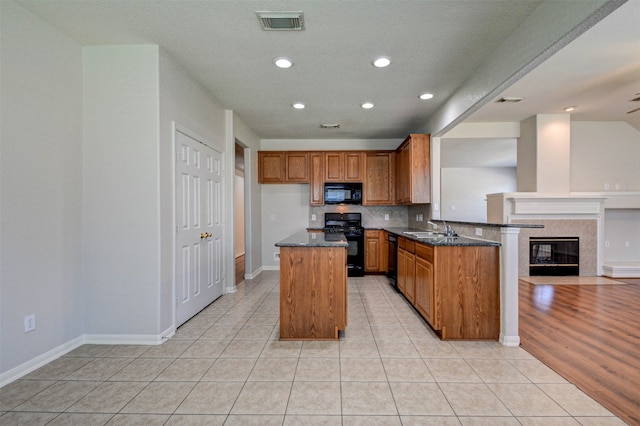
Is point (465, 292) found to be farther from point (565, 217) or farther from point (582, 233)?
point (582, 233)

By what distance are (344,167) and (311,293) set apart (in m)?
3.33

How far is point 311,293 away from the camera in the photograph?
2.69 meters

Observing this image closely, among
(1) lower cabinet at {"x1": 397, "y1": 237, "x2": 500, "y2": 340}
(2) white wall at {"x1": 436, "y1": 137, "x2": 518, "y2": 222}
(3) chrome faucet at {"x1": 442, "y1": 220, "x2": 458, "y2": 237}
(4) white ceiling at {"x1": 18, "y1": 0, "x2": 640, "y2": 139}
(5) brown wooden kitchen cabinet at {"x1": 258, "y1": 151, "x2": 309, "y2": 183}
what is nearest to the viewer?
(4) white ceiling at {"x1": 18, "y1": 0, "x2": 640, "y2": 139}

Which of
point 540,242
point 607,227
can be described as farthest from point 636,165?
point 540,242

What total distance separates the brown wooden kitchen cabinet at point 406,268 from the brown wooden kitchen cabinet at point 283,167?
241 centimetres

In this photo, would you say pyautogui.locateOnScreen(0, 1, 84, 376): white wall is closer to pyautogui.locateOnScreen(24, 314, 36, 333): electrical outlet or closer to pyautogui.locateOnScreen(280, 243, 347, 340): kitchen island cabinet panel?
pyautogui.locateOnScreen(24, 314, 36, 333): electrical outlet

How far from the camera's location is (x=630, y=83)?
3.68 m

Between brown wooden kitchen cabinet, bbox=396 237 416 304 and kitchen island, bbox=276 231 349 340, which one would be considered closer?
kitchen island, bbox=276 231 349 340

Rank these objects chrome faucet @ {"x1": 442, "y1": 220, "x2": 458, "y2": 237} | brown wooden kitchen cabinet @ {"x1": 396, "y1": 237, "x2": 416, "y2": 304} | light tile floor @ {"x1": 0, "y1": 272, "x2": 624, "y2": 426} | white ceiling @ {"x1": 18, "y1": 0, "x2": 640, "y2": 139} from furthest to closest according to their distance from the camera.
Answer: brown wooden kitchen cabinet @ {"x1": 396, "y1": 237, "x2": 416, "y2": 304} < chrome faucet @ {"x1": 442, "y1": 220, "x2": 458, "y2": 237} < white ceiling @ {"x1": 18, "y1": 0, "x2": 640, "y2": 139} < light tile floor @ {"x1": 0, "y1": 272, "x2": 624, "y2": 426}

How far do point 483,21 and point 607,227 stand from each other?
563 cm

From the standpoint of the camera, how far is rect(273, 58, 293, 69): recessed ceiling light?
9.08 feet

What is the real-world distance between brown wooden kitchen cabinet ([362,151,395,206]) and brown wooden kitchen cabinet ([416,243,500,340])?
291 cm

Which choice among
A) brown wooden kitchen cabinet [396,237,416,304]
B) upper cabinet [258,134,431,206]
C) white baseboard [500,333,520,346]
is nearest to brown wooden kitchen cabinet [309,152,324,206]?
upper cabinet [258,134,431,206]

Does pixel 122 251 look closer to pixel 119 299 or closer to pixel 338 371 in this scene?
pixel 119 299
